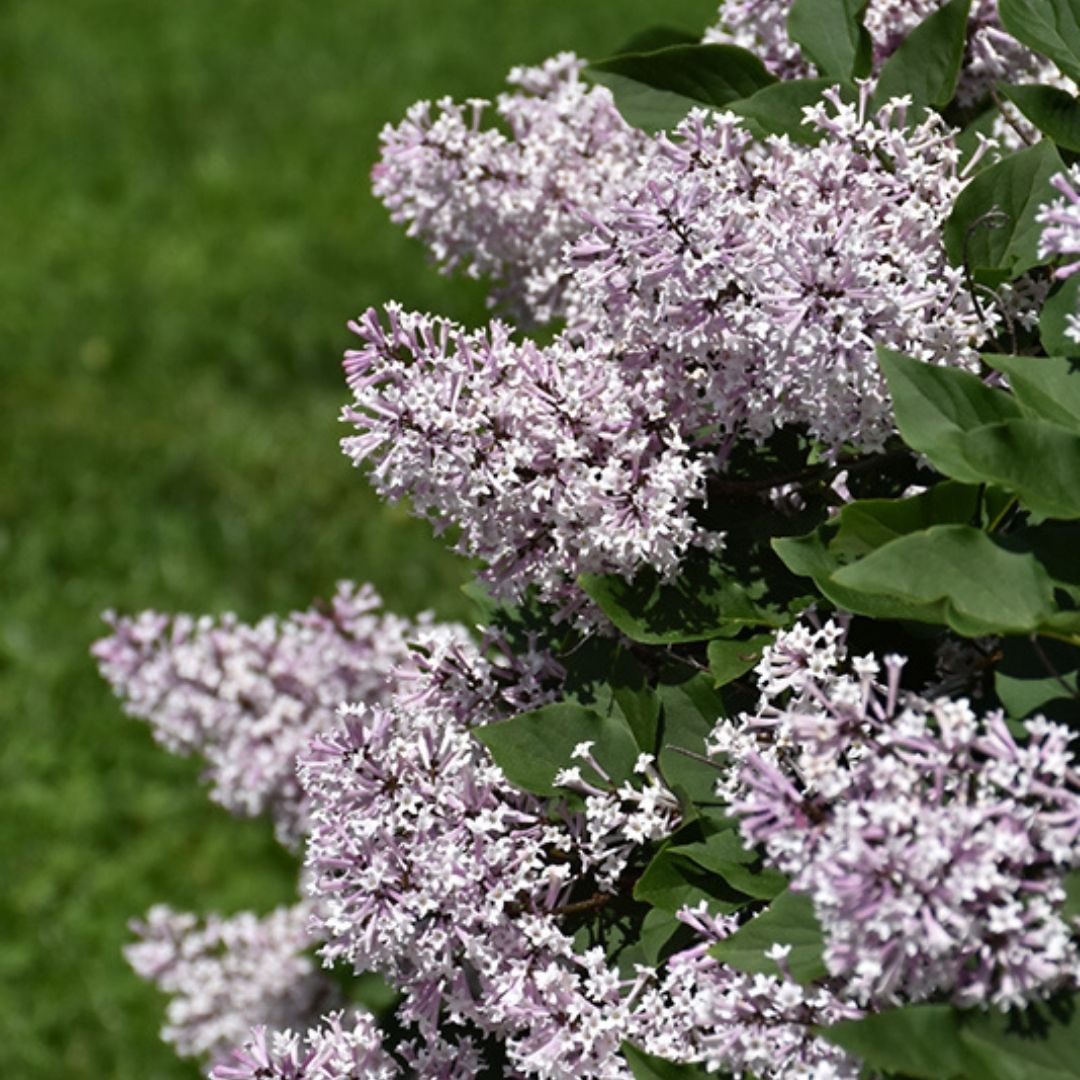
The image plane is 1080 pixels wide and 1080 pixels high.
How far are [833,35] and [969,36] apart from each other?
300 mm

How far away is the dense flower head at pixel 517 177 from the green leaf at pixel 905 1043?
1355mm

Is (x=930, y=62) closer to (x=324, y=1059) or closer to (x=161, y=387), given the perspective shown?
(x=324, y=1059)

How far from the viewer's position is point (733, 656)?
6.06 ft

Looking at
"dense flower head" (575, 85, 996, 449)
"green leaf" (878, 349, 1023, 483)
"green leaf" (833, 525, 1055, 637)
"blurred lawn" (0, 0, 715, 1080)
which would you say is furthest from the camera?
"blurred lawn" (0, 0, 715, 1080)

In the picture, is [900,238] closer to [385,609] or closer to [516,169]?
[516,169]

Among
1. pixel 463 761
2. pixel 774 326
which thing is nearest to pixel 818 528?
pixel 774 326

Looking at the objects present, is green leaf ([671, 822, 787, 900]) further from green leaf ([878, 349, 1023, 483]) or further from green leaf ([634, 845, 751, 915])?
green leaf ([878, 349, 1023, 483])

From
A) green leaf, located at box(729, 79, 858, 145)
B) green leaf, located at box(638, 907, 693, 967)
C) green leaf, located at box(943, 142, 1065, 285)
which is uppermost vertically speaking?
green leaf, located at box(729, 79, 858, 145)

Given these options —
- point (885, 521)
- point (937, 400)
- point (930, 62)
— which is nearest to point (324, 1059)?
point (885, 521)

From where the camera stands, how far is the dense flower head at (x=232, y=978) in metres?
3.53

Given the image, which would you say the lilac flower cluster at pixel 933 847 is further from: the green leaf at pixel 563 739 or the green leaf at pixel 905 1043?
the green leaf at pixel 563 739

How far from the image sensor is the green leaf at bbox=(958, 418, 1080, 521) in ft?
5.11

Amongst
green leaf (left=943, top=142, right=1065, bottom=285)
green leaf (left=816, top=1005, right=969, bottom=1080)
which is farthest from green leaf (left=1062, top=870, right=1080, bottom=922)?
green leaf (left=943, top=142, right=1065, bottom=285)

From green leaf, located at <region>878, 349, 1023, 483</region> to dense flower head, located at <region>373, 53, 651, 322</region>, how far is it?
34.8 inches
